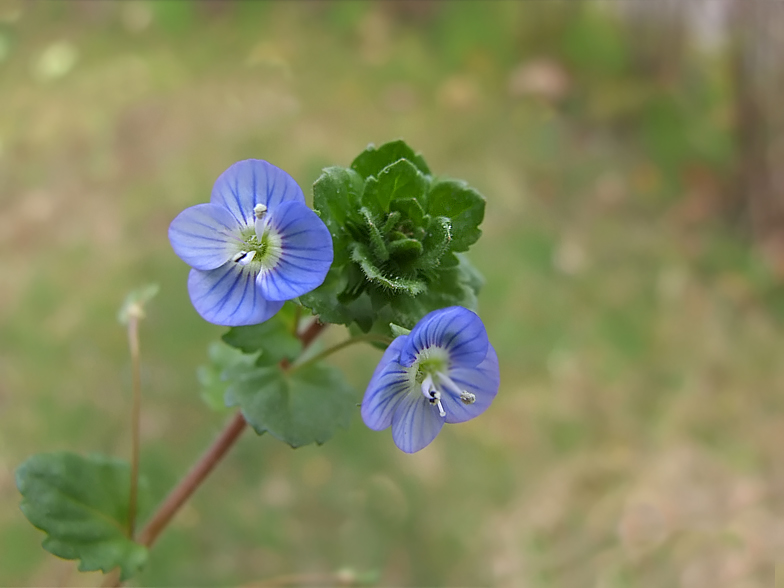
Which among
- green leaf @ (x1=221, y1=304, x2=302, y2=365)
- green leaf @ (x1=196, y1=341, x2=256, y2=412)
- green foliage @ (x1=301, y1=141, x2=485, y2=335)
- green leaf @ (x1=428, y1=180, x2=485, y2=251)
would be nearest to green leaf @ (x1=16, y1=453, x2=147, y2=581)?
green leaf @ (x1=196, y1=341, x2=256, y2=412)

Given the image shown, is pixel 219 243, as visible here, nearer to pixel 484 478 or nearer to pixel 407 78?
pixel 484 478

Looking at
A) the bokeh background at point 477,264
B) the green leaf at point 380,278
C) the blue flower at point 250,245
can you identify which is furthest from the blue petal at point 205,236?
the bokeh background at point 477,264

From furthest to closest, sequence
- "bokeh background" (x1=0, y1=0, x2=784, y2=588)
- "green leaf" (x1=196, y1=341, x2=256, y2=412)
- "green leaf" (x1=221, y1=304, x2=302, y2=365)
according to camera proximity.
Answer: "bokeh background" (x1=0, y1=0, x2=784, y2=588) → "green leaf" (x1=196, y1=341, x2=256, y2=412) → "green leaf" (x1=221, y1=304, x2=302, y2=365)

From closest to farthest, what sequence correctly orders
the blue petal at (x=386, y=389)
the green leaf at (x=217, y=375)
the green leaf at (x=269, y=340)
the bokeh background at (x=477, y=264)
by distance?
1. the blue petal at (x=386, y=389)
2. the green leaf at (x=269, y=340)
3. the green leaf at (x=217, y=375)
4. the bokeh background at (x=477, y=264)

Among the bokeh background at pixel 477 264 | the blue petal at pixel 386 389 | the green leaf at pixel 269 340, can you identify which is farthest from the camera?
the bokeh background at pixel 477 264

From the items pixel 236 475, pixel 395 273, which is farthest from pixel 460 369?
pixel 236 475

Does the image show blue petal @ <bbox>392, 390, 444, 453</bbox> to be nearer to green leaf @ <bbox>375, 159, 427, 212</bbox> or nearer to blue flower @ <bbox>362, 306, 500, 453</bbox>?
blue flower @ <bbox>362, 306, 500, 453</bbox>

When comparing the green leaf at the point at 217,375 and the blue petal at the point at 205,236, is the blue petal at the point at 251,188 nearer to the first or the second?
the blue petal at the point at 205,236
